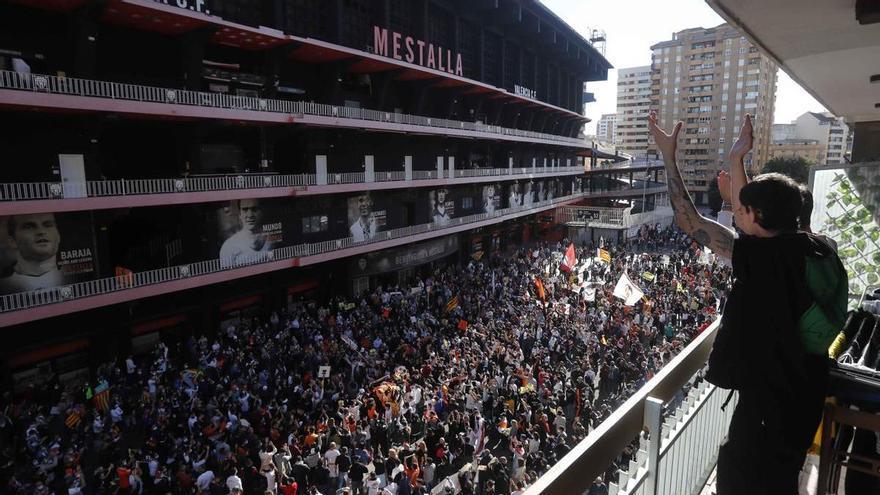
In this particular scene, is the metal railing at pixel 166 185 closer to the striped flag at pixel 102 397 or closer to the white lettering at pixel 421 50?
the striped flag at pixel 102 397

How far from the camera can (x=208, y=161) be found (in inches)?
798

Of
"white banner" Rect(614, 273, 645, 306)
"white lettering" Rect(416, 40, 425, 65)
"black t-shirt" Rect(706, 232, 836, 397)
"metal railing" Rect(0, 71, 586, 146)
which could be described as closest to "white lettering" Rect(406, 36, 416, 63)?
"white lettering" Rect(416, 40, 425, 65)

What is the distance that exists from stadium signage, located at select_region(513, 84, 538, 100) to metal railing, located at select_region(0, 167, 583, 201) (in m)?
19.3

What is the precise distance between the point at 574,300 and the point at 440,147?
14994 mm

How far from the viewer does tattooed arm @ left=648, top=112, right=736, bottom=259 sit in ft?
10.4

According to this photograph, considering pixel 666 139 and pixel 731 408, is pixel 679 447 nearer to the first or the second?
pixel 731 408

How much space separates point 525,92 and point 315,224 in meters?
26.6

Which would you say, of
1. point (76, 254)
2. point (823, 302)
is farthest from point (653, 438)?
point (76, 254)

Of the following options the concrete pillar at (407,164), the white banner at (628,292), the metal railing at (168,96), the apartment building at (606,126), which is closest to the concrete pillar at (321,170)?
the metal railing at (168,96)

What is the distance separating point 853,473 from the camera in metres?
3.16

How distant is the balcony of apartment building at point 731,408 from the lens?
2.67 m

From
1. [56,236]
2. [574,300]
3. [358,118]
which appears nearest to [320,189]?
[358,118]

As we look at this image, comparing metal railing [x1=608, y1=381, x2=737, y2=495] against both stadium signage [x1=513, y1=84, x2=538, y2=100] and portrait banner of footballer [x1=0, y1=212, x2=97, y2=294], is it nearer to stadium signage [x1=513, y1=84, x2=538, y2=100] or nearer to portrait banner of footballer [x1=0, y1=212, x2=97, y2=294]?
portrait banner of footballer [x1=0, y1=212, x2=97, y2=294]

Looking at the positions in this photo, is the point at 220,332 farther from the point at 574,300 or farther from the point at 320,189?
the point at 574,300
